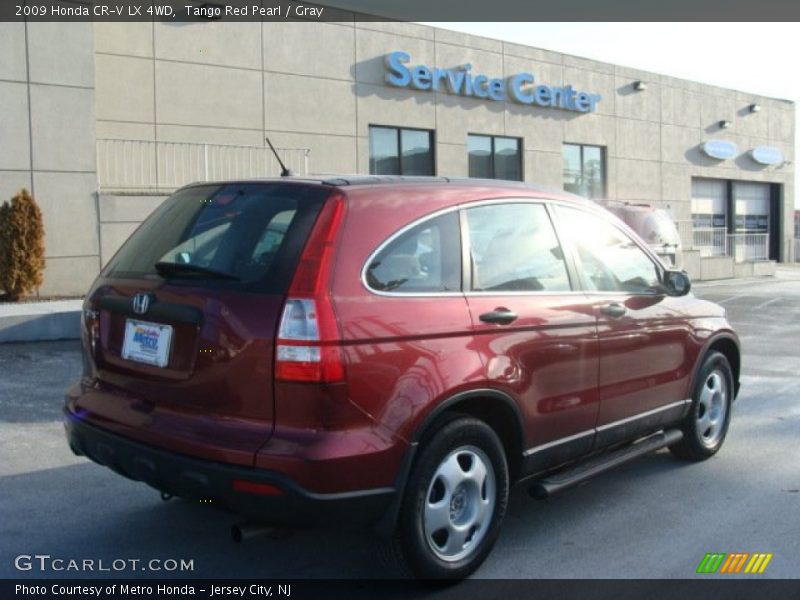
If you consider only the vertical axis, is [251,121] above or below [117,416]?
above

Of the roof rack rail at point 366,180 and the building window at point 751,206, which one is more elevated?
the building window at point 751,206

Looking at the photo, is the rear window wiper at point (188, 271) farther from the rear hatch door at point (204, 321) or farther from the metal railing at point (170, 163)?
the metal railing at point (170, 163)

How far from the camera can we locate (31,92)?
1367 centimetres

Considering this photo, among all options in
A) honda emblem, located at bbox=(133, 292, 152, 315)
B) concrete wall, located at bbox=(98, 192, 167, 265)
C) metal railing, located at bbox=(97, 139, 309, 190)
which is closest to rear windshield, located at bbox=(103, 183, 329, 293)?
honda emblem, located at bbox=(133, 292, 152, 315)

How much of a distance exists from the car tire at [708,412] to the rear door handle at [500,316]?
2.11 metres

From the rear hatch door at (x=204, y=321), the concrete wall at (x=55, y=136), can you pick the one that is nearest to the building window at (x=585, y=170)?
the concrete wall at (x=55, y=136)

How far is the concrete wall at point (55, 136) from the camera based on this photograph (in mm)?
13539

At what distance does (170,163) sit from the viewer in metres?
16.2

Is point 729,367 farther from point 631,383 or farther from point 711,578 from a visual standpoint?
point 711,578

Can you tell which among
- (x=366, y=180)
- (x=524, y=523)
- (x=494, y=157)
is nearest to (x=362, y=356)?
(x=366, y=180)

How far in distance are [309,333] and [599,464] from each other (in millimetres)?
2101

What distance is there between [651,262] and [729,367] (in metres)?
1.29

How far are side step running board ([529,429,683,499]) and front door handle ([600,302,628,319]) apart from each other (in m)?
0.81

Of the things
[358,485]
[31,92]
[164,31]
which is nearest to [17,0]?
[31,92]
